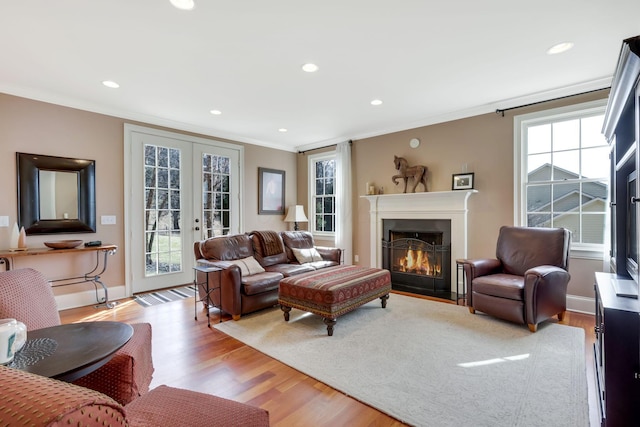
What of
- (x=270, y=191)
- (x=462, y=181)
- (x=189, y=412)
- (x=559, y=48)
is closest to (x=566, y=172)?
(x=462, y=181)

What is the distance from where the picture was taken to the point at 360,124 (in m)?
4.99

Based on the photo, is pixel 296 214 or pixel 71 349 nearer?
pixel 71 349

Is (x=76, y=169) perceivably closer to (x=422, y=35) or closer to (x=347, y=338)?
(x=347, y=338)

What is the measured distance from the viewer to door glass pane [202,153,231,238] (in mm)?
5227

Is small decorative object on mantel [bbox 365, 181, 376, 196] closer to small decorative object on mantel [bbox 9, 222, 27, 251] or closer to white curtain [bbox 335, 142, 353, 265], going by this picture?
white curtain [bbox 335, 142, 353, 265]

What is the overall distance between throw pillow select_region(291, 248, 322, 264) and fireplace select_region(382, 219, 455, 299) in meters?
1.25

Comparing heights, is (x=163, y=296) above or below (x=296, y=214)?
below

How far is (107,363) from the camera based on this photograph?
1.46m

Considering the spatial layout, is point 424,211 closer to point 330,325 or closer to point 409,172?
point 409,172

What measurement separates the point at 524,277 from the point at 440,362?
143 centimetres

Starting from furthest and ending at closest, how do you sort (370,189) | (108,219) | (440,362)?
(370,189), (108,219), (440,362)

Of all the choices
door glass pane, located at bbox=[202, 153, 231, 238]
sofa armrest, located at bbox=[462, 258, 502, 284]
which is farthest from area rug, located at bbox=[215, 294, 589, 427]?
door glass pane, located at bbox=[202, 153, 231, 238]

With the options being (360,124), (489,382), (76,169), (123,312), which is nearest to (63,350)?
(489,382)

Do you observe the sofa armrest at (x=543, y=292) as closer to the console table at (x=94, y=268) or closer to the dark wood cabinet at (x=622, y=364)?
the dark wood cabinet at (x=622, y=364)
